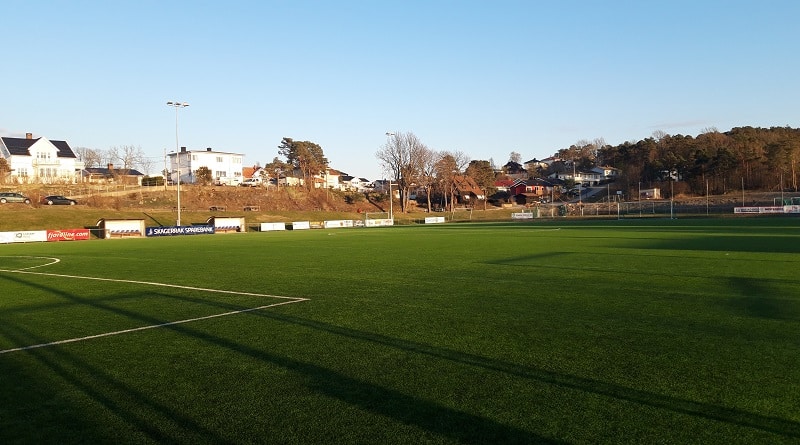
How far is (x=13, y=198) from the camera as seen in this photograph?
63.6m

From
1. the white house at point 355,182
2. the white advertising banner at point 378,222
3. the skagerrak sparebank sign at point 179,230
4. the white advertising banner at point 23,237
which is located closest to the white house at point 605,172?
the white house at point 355,182

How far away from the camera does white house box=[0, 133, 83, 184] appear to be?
8975 centimetres

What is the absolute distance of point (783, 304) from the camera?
11.4 metres

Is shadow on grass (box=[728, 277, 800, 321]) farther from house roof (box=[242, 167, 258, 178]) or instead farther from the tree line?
house roof (box=[242, 167, 258, 178])

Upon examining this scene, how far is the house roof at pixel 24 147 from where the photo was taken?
89750 mm

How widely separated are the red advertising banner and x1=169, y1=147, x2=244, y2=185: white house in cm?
6156

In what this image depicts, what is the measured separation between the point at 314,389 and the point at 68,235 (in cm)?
5047

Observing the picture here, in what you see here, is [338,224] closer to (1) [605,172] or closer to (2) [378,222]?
(2) [378,222]

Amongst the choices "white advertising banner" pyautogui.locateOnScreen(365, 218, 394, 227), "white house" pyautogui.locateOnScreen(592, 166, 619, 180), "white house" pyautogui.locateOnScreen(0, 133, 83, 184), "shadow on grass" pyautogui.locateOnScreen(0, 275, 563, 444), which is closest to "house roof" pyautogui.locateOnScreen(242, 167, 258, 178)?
"white house" pyautogui.locateOnScreen(0, 133, 83, 184)

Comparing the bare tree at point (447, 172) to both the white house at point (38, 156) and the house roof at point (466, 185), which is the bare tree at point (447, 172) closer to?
the house roof at point (466, 185)

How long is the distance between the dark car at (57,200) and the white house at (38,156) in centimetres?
2232

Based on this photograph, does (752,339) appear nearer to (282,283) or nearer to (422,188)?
(282,283)

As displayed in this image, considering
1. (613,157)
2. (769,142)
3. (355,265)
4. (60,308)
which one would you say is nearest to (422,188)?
(613,157)

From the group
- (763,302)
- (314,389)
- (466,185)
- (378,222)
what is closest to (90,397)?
(314,389)
